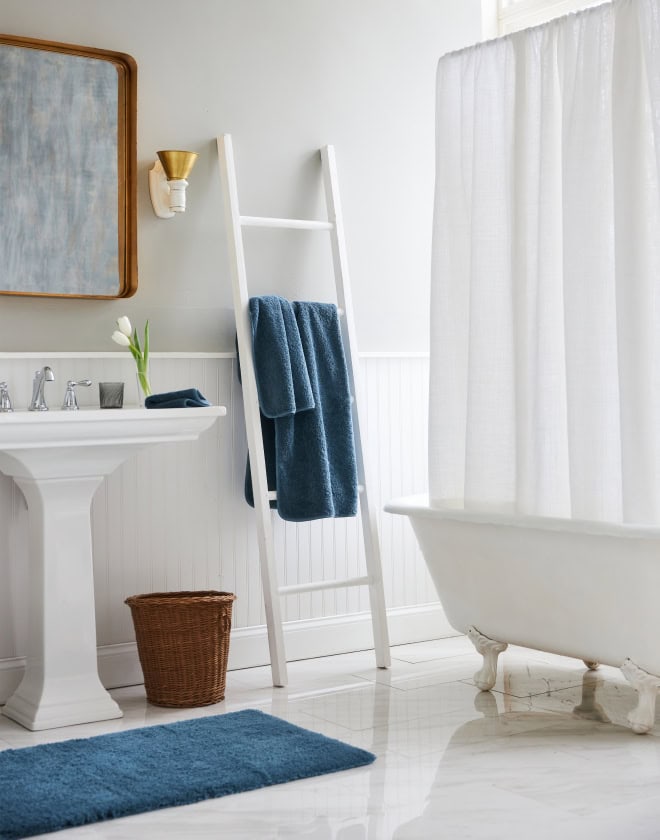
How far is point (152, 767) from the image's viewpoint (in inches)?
105

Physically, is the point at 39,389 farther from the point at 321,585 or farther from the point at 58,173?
the point at 321,585

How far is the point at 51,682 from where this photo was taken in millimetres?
3137

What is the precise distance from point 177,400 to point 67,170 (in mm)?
833

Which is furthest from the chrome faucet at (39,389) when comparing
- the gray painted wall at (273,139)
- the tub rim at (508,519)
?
the tub rim at (508,519)

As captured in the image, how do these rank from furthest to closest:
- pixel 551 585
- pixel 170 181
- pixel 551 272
Answer: pixel 170 181 < pixel 551 272 < pixel 551 585

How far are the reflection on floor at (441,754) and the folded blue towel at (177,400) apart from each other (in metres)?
0.91

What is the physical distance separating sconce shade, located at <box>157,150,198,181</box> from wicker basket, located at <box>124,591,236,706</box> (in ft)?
4.45

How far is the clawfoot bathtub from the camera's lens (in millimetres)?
2789

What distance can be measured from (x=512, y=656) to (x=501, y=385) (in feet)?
3.72

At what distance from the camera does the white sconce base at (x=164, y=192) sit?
358 centimetres

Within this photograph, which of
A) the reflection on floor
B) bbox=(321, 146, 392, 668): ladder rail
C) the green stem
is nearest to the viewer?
the reflection on floor

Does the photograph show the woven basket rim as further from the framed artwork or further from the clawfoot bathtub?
the framed artwork

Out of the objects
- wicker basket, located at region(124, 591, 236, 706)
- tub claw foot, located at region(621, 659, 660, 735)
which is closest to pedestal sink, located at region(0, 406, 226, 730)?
wicker basket, located at region(124, 591, 236, 706)

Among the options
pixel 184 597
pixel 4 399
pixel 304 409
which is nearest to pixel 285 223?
pixel 304 409
